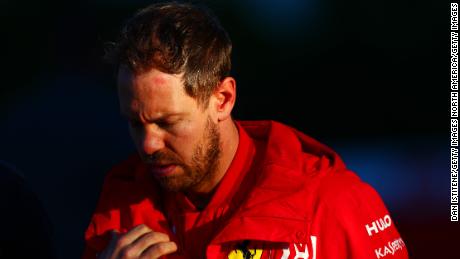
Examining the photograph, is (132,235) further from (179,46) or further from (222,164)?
(179,46)

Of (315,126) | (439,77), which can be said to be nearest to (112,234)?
(315,126)

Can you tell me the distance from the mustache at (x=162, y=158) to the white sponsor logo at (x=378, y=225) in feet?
1.85

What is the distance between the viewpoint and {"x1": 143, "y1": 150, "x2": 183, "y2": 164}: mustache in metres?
2.14

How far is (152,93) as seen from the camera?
2.08 m

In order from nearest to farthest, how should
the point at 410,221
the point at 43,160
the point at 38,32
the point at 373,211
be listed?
1. the point at 373,211
2. the point at 410,221
3. the point at 43,160
4. the point at 38,32

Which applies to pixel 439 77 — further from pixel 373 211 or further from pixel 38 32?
pixel 38 32

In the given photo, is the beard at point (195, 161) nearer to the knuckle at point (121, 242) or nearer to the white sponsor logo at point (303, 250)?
the knuckle at point (121, 242)

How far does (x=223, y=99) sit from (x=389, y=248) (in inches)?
25.1

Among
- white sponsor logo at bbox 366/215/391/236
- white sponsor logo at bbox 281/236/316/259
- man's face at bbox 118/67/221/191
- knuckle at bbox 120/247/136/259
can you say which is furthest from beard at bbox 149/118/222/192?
white sponsor logo at bbox 366/215/391/236

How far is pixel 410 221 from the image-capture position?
11.4 feet

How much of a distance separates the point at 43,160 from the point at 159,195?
6.15 ft

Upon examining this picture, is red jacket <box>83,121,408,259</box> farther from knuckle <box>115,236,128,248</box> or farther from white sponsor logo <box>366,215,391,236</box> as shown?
knuckle <box>115,236,128,248</box>

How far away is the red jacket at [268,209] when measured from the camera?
2.07 meters

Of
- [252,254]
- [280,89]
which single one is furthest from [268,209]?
[280,89]
